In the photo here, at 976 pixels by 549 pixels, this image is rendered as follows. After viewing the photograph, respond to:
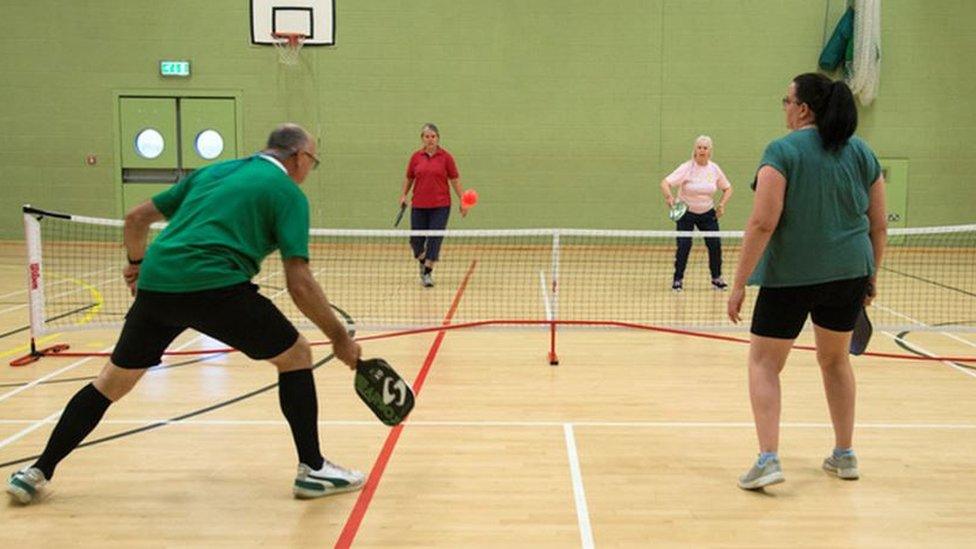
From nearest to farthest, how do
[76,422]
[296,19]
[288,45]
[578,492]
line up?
[76,422] < [578,492] < [296,19] < [288,45]

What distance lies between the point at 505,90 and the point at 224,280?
469 inches

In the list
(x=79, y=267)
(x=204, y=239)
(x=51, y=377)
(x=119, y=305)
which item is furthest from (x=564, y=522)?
(x=79, y=267)

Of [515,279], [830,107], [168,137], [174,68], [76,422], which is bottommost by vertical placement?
[515,279]

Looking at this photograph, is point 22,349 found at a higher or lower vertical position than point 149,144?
lower

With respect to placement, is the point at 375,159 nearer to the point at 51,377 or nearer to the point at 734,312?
the point at 51,377

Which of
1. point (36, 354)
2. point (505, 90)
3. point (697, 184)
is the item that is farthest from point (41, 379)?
point (505, 90)

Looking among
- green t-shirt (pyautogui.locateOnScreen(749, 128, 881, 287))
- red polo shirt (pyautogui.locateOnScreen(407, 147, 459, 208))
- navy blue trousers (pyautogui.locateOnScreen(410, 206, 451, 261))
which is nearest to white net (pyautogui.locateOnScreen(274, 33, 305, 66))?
red polo shirt (pyautogui.locateOnScreen(407, 147, 459, 208))

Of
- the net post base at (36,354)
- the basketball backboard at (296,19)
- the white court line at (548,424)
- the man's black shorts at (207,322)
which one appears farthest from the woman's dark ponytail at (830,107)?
the basketball backboard at (296,19)

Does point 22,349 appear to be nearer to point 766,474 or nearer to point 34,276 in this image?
point 34,276

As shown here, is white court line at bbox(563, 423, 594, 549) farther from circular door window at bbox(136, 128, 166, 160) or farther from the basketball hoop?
circular door window at bbox(136, 128, 166, 160)

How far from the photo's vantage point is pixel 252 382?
591cm

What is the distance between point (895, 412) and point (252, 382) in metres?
4.39

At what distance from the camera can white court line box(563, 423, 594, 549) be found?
337cm

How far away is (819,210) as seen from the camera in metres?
3.53
